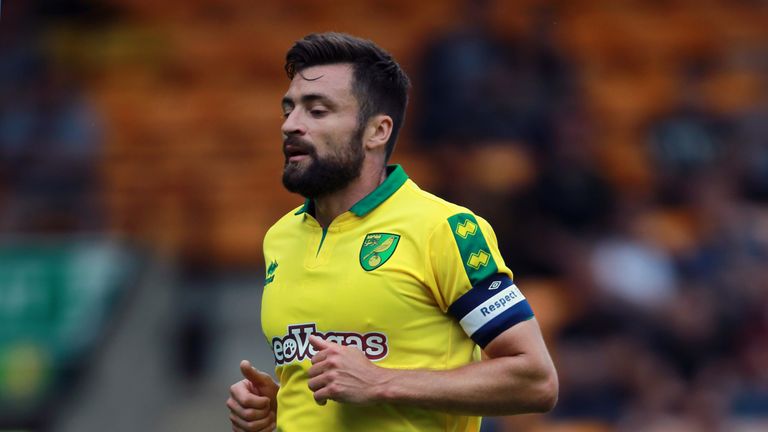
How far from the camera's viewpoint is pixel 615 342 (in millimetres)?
9070

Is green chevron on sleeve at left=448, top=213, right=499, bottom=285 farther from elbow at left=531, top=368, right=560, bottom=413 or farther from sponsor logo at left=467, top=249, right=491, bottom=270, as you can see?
elbow at left=531, top=368, right=560, bottom=413

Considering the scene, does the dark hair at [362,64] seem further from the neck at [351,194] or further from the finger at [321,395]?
the finger at [321,395]

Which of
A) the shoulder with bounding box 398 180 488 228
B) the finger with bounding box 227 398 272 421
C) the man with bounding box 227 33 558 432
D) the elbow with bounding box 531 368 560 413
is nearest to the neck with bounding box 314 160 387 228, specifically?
the man with bounding box 227 33 558 432

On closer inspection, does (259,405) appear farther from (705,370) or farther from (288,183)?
(705,370)

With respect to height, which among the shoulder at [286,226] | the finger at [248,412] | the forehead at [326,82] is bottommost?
the finger at [248,412]

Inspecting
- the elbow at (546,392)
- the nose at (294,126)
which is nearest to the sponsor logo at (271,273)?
the nose at (294,126)

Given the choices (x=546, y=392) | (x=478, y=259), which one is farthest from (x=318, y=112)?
(x=546, y=392)

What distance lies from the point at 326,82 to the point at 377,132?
0.22m

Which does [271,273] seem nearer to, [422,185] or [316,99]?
[316,99]

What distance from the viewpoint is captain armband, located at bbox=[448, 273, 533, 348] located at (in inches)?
141

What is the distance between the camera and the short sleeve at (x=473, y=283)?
3592 millimetres

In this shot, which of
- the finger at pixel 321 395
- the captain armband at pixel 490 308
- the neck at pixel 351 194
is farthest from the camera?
the neck at pixel 351 194

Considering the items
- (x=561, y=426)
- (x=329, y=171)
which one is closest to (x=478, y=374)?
(x=329, y=171)

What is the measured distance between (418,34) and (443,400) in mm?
8891
